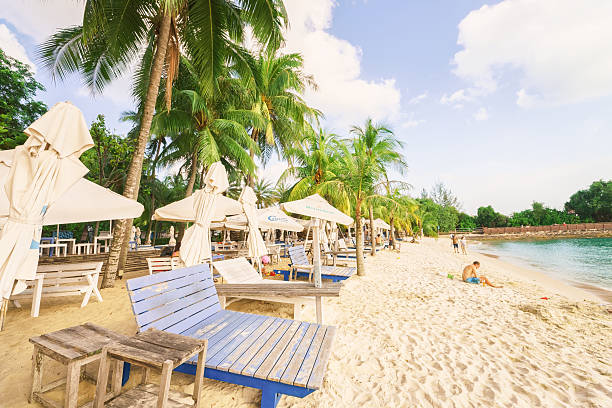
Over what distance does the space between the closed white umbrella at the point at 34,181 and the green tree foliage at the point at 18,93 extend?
15.7 metres

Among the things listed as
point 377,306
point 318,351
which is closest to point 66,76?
point 318,351

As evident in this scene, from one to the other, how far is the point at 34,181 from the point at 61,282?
111 inches

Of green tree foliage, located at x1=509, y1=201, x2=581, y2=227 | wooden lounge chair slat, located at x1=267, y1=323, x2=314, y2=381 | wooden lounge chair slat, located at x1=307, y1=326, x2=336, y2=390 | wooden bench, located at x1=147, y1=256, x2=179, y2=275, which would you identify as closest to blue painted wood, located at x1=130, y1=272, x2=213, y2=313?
wooden lounge chair slat, located at x1=267, y1=323, x2=314, y2=381

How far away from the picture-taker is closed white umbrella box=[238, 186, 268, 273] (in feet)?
18.8

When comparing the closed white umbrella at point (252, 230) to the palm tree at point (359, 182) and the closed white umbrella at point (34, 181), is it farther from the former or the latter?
the palm tree at point (359, 182)

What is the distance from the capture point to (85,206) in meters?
4.13

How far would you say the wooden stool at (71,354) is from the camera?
1711mm

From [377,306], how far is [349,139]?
6596 millimetres

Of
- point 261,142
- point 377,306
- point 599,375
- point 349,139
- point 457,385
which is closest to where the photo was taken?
point 457,385

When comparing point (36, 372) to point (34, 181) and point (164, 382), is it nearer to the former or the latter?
point (164, 382)

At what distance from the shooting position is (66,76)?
726 cm

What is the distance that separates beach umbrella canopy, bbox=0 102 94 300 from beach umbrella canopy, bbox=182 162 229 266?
2.17m

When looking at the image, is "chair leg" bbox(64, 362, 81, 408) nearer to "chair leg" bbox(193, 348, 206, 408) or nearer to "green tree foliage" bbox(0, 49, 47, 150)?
"chair leg" bbox(193, 348, 206, 408)

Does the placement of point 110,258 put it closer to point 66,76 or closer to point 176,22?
point 66,76
